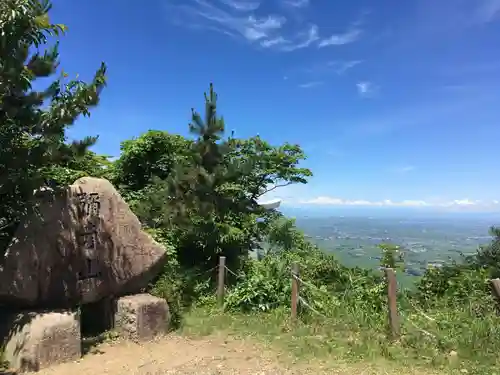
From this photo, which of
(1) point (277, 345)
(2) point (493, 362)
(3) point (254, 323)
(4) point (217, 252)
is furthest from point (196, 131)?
(2) point (493, 362)

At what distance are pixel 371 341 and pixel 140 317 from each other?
343 cm

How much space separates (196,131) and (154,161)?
2.13 meters

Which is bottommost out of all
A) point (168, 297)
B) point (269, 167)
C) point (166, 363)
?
point (166, 363)

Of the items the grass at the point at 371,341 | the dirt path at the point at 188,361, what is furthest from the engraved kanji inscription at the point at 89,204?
the grass at the point at 371,341

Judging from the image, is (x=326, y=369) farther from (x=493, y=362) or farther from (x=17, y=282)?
(x=17, y=282)

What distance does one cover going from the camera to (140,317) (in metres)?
6.27

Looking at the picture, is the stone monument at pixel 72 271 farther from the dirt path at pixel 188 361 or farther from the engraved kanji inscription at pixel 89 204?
the dirt path at pixel 188 361

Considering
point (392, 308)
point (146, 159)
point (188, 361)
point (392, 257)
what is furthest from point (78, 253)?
point (392, 257)

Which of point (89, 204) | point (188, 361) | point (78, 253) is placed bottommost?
point (188, 361)

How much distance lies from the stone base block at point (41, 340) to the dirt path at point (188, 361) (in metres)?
0.14

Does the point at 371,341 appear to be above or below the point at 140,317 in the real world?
below

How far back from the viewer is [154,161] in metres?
11.2

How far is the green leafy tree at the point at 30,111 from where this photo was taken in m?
4.62

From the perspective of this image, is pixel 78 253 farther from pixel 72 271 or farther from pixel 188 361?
pixel 188 361
